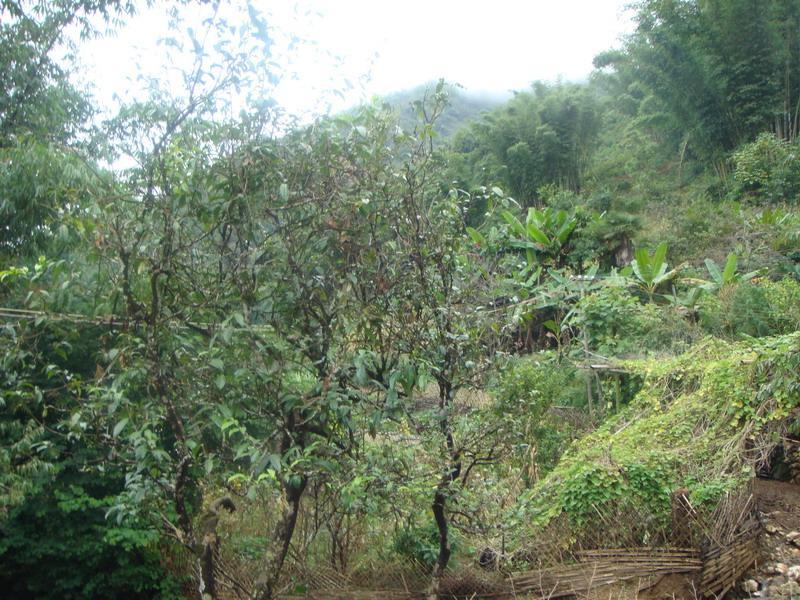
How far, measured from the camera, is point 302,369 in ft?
9.86

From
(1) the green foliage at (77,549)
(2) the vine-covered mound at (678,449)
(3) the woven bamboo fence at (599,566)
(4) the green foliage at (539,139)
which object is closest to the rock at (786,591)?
(3) the woven bamboo fence at (599,566)

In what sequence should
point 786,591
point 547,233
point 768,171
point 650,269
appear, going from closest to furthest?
point 786,591 → point 650,269 → point 547,233 → point 768,171

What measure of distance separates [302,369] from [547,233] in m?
10.9

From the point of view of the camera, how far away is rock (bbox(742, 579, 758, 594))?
466 centimetres

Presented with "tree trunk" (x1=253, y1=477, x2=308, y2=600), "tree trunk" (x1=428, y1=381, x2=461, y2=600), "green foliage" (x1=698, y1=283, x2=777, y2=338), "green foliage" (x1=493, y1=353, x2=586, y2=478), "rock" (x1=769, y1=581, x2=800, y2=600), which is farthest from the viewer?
"green foliage" (x1=698, y1=283, x2=777, y2=338)

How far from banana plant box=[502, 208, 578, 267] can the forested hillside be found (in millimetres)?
3205

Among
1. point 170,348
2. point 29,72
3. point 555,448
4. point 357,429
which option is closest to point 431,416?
point 357,429

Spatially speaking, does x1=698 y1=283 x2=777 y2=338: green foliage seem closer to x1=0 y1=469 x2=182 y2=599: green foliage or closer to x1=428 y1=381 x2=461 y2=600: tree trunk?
x1=428 y1=381 x2=461 y2=600: tree trunk

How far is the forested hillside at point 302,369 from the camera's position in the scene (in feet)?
9.30

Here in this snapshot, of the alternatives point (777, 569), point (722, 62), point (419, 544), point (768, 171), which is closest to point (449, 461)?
point (419, 544)

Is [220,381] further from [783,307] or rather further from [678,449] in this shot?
[783,307]

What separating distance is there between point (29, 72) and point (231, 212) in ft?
15.3

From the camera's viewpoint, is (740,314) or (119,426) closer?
(119,426)

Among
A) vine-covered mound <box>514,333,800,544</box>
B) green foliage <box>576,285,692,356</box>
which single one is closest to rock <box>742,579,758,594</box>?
vine-covered mound <box>514,333,800,544</box>
